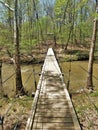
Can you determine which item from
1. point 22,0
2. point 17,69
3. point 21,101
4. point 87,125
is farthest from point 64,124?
point 22,0

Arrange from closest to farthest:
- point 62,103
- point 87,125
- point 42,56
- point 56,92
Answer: point 87,125, point 62,103, point 56,92, point 42,56

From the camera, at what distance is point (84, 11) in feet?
100

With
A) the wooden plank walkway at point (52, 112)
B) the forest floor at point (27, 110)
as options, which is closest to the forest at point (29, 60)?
the forest floor at point (27, 110)

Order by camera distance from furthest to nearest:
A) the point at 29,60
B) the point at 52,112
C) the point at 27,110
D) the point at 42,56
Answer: the point at 42,56, the point at 29,60, the point at 27,110, the point at 52,112

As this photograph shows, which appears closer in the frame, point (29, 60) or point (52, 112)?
point (52, 112)

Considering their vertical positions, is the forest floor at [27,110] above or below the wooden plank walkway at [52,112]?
below

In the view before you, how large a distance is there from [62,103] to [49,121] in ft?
3.56

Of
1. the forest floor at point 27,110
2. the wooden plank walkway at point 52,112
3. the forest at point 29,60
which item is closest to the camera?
the wooden plank walkway at point 52,112

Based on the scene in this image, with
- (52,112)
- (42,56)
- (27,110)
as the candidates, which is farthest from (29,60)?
(52,112)

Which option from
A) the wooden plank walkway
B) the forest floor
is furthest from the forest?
the wooden plank walkway

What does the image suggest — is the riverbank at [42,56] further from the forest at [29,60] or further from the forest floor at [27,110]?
the forest floor at [27,110]

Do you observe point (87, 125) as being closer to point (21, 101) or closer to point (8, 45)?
point (21, 101)

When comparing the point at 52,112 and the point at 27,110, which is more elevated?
the point at 52,112

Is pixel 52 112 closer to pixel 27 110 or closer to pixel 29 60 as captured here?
pixel 27 110
